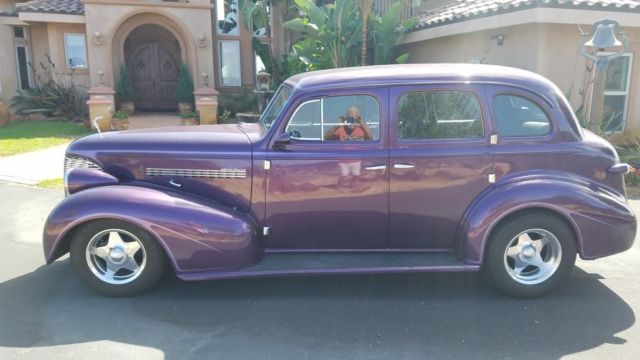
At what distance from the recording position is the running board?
422 centimetres

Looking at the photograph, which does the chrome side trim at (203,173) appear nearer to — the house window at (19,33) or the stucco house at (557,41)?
the stucco house at (557,41)

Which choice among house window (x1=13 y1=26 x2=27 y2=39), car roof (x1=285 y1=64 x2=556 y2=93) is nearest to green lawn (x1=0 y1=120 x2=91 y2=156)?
house window (x1=13 y1=26 x2=27 y2=39)

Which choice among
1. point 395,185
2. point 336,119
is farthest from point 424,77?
point 395,185

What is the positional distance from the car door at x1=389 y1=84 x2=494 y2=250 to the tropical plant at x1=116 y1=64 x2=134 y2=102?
13.5m

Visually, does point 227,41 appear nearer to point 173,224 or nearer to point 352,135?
point 352,135

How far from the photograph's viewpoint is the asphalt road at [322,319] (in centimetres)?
359

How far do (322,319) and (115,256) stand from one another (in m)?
1.80

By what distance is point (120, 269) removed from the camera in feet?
14.4

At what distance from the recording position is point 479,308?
4.24 meters

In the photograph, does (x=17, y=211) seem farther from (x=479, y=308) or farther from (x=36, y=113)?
(x=36, y=113)

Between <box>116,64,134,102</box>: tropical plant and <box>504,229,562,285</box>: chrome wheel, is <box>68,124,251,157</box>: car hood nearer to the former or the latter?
<box>504,229,562,285</box>: chrome wheel

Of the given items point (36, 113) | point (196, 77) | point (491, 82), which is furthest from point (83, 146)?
point (36, 113)

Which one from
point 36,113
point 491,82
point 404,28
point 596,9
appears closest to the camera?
point 491,82

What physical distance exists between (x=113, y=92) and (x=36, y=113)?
10.9ft
